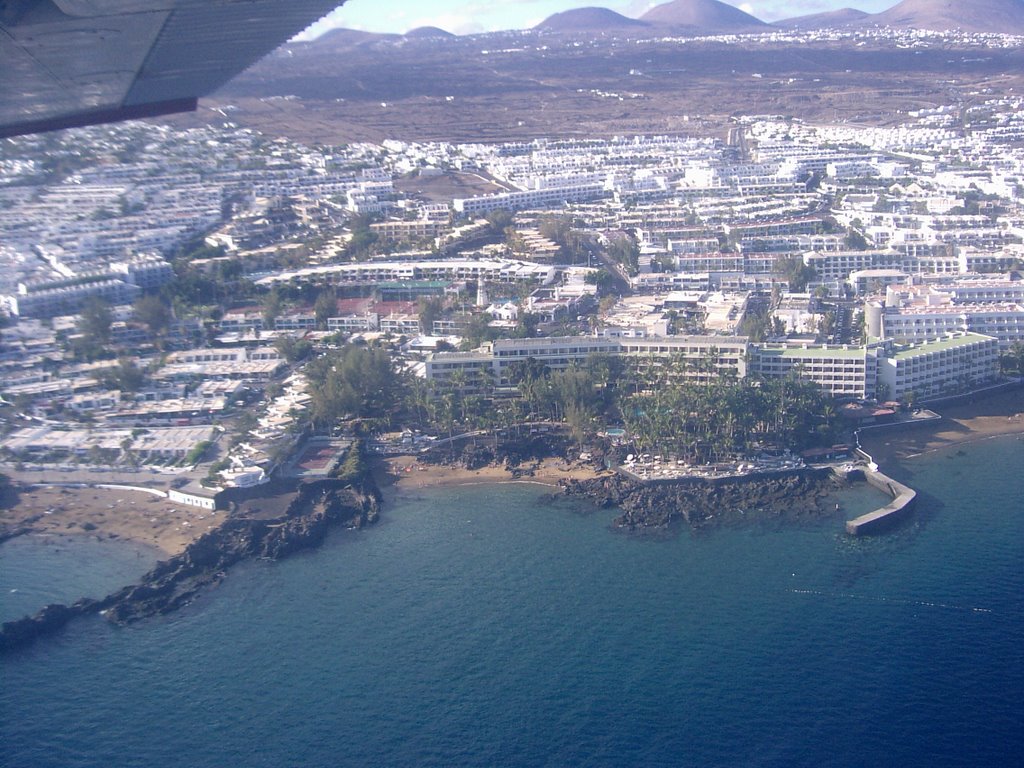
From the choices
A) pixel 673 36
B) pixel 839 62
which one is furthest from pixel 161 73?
pixel 673 36

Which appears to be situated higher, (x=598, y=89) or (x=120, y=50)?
(x=598, y=89)

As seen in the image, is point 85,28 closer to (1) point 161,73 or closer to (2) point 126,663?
(1) point 161,73

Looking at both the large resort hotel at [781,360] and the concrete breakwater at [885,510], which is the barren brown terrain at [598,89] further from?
the concrete breakwater at [885,510]

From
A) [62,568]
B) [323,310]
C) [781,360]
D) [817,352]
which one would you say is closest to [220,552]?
[62,568]

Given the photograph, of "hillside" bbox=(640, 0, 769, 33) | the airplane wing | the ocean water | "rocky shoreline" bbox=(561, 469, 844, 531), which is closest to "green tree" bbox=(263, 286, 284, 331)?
the ocean water

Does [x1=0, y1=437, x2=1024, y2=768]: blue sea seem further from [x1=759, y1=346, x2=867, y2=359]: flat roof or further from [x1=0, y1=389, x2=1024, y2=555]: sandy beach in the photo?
[x1=759, y1=346, x2=867, y2=359]: flat roof

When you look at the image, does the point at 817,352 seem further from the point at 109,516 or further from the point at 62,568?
the point at 62,568

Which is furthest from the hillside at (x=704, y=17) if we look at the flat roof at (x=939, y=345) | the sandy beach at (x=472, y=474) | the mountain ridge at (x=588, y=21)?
the sandy beach at (x=472, y=474)
